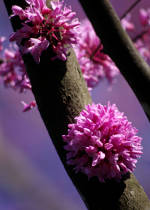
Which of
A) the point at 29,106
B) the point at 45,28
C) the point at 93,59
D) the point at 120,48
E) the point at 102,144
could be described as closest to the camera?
the point at 120,48

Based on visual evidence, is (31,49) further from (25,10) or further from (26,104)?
(26,104)

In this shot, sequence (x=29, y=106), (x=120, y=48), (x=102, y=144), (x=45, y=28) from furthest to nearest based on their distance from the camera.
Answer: (x=29, y=106)
(x=45, y=28)
(x=102, y=144)
(x=120, y=48)

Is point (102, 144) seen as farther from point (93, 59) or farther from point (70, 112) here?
point (93, 59)

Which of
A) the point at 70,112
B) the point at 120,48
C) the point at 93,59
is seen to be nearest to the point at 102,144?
the point at 70,112

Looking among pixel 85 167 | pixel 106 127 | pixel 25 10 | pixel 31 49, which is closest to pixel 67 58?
pixel 31 49

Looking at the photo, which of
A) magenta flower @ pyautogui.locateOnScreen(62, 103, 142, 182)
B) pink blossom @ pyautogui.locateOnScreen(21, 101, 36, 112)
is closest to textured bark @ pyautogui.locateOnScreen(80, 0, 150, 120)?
magenta flower @ pyautogui.locateOnScreen(62, 103, 142, 182)

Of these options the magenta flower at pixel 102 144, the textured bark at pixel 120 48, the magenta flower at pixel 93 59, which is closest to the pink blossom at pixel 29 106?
the magenta flower at pixel 93 59
